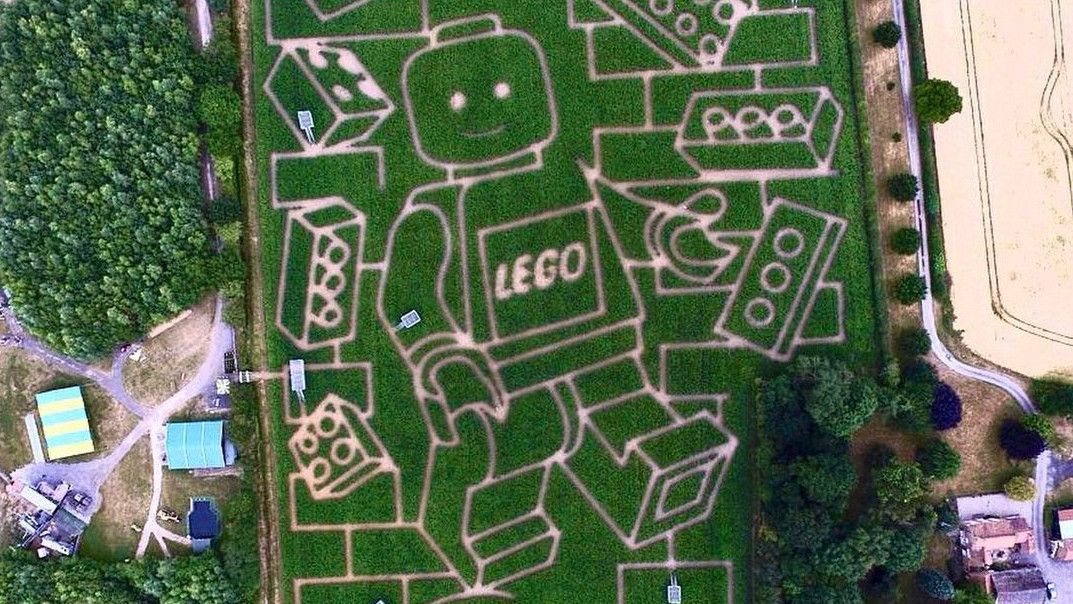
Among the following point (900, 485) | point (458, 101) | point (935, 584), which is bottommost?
point (935, 584)

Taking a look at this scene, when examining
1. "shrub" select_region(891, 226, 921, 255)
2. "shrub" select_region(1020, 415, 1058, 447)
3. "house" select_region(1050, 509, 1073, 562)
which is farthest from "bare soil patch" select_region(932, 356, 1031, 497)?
"shrub" select_region(891, 226, 921, 255)

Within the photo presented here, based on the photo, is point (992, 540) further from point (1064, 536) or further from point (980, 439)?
point (980, 439)

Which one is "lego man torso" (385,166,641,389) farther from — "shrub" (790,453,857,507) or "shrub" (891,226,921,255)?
"shrub" (891,226,921,255)

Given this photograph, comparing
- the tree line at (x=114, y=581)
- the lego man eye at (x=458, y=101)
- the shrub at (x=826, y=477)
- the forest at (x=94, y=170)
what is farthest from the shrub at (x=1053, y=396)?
the forest at (x=94, y=170)

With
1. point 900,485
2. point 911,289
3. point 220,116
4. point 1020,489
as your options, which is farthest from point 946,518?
point 220,116

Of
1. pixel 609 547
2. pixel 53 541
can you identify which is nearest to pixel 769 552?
pixel 609 547

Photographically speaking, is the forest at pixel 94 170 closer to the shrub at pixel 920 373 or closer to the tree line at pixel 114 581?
the tree line at pixel 114 581
